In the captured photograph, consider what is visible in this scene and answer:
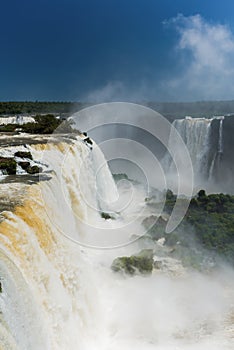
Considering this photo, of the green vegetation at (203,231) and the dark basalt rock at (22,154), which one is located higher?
the dark basalt rock at (22,154)

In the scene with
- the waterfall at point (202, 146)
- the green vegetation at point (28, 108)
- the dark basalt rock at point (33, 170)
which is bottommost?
the dark basalt rock at point (33, 170)

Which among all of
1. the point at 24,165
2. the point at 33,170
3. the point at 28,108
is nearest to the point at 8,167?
the point at 24,165

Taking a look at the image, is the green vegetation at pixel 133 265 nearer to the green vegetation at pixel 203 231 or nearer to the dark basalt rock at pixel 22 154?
the green vegetation at pixel 203 231

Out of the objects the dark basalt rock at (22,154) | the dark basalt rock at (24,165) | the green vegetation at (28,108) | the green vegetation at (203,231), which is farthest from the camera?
the green vegetation at (28,108)

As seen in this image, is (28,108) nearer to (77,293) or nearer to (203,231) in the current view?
(203,231)

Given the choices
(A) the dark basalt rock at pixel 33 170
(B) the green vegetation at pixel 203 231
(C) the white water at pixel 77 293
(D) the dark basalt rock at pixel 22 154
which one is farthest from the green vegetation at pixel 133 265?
(D) the dark basalt rock at pixel 22 154

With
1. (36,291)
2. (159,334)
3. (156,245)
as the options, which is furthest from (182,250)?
(36,291)

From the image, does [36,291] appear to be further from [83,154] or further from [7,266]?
[83,154]
